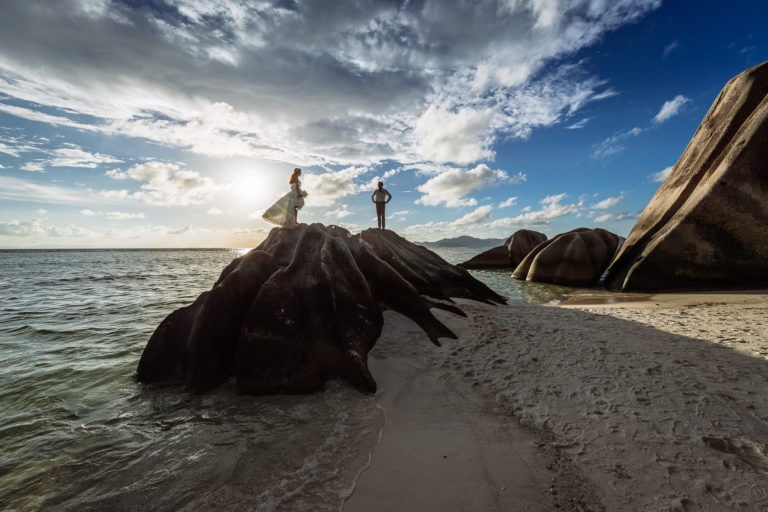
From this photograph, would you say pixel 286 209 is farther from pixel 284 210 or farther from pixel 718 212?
pixel 718 212

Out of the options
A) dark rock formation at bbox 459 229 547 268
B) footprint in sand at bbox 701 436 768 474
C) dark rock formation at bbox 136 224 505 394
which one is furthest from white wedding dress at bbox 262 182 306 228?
dark rock formation at bbox 459 229 547 268

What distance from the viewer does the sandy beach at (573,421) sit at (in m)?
2.90

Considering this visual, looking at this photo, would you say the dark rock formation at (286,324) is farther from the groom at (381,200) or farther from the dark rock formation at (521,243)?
the dark rock formation at (521,243)

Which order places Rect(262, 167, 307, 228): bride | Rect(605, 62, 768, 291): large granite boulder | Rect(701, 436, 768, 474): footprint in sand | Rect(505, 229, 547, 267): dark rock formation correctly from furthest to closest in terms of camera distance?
Rect(505, 229, 547, 267): dark rock formation
Rect(605, 62, 768, 291): large granite boulder
Rect(262, 167, 307, 228): bride
Rect(701, 436, 768, 474): footprint in sand

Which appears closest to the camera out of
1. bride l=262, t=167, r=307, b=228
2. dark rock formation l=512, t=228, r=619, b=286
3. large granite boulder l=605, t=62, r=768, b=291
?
bride l=262, t=167, r=307, b=228

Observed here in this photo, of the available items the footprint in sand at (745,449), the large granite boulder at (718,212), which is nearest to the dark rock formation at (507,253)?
the large granite boulder at (718,212)

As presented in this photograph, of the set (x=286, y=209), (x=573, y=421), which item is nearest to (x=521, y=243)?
(x=286, y=209)

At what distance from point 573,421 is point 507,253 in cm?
2975

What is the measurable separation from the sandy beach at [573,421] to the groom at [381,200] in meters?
8.23

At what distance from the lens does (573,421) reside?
391cm

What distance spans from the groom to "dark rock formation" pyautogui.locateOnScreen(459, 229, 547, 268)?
1862 centimetres

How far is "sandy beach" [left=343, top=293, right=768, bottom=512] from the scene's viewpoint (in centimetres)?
290

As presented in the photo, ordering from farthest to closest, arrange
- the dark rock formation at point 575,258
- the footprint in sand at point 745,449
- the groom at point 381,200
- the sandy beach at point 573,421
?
the dark rock formation at point 575,258 < the groom at point 381,200 < the footprint in sand at point 745,449 < the sandy beach at point 573,421

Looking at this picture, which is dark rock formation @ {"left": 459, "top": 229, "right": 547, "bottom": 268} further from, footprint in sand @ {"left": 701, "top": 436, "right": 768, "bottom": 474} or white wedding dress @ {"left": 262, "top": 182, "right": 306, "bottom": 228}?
footprint in sand @ {"left": 701, "top": 436, "right": 768, "bottom": 474}
